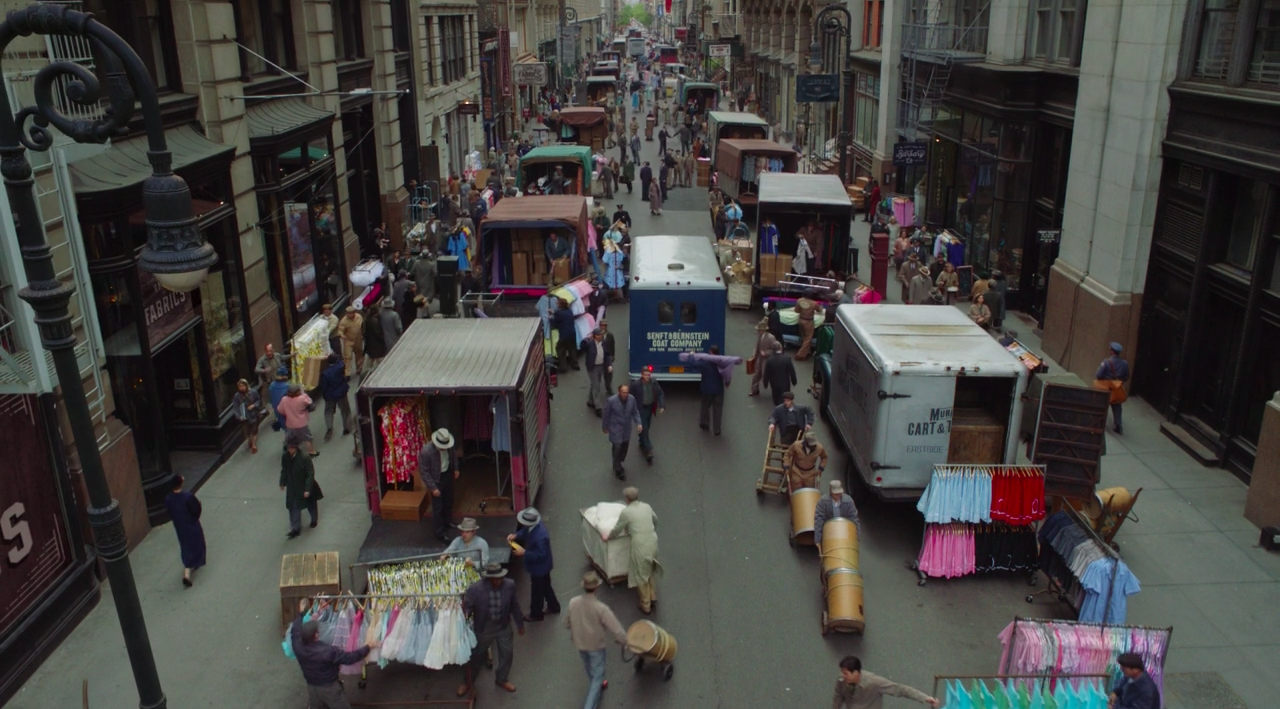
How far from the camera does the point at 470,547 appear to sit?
10461 millimetres

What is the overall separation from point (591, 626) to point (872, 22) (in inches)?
1369

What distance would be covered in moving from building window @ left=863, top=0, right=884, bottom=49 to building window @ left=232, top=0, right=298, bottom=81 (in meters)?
23.3

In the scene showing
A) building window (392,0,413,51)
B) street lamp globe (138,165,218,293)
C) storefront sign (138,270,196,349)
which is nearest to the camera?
street lamp globe (138,165,218,293)

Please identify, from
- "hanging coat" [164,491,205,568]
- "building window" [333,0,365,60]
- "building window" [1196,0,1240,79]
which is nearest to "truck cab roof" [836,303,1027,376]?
"building window" [1196,0,1240,79]

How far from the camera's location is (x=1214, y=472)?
46.9 feet

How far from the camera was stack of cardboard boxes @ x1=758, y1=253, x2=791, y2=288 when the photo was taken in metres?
22.8

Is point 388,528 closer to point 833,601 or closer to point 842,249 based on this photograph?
point 833,601

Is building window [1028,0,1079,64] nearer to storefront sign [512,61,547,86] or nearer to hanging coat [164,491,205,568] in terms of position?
hanging coat [164,491,205,568]

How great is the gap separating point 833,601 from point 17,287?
29.9ft

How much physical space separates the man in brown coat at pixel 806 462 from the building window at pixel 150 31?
1103cm

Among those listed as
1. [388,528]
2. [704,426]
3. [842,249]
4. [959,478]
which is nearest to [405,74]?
[842,249]

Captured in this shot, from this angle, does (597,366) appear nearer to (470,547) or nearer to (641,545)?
(641,545)

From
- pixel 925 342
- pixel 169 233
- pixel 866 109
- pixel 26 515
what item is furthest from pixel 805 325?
pixel 866 109

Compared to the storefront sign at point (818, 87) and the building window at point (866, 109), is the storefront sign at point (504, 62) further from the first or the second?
the storefront sign at point (818, 87)
